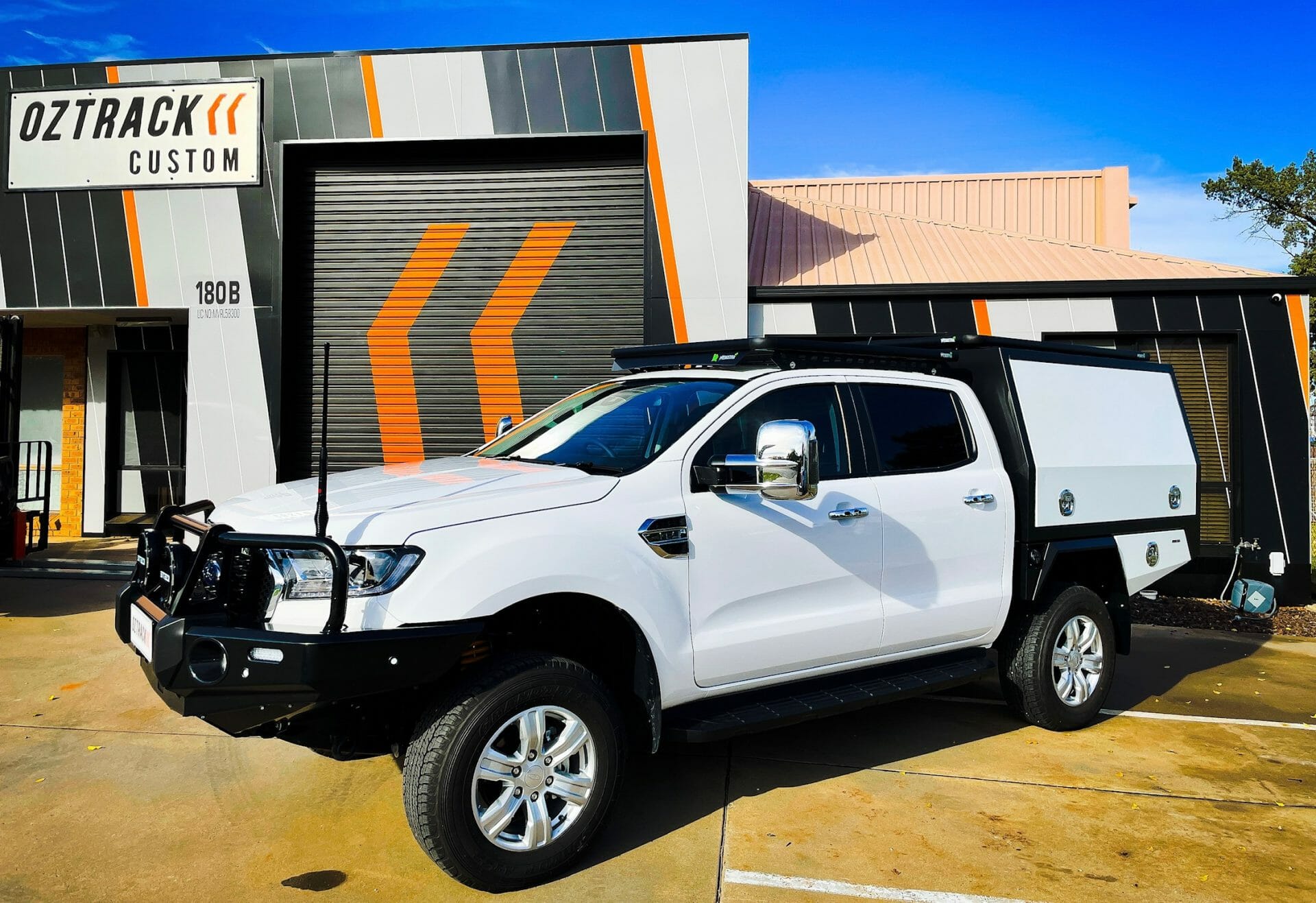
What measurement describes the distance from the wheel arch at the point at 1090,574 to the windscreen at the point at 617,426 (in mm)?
2211

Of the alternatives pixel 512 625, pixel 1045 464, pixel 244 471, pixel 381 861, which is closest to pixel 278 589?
pixel 512 625

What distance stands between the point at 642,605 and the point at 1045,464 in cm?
271

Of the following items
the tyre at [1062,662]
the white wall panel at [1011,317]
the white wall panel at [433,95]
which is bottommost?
the tyre at [1062,662]

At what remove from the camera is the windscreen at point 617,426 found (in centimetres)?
414

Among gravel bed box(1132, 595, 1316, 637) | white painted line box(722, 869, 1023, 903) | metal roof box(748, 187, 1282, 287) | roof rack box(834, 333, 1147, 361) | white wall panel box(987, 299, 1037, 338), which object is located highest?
metal roof box(748, 187, 1282, 287)

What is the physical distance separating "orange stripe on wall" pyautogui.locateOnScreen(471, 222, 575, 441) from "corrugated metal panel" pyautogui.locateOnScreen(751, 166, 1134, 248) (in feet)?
32.2

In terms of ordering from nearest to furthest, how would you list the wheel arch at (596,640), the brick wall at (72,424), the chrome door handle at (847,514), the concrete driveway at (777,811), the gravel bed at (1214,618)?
the concrete driveway at (777,811)
the wheel arch at (596,640)
the chrome door handle at (847,514)
the gravel bed at (1214,618)
the brick wall at (72,424)

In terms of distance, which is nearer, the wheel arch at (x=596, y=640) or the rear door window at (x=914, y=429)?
the wheel arch at (x=596, y=640)

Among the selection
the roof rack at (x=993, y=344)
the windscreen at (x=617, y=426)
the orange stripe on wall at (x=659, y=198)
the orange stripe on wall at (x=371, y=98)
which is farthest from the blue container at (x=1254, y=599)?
the orange stripe on wall at (x=371, y=98)

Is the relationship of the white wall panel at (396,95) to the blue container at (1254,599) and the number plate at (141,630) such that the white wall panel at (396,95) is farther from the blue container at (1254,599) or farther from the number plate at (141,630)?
the blue container at (1254,599)

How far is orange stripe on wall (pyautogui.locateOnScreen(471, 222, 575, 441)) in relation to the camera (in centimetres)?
1055

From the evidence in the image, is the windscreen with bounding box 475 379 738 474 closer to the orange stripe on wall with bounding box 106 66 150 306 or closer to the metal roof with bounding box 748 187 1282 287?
the metal roof with bounding box 748 187 1282 287

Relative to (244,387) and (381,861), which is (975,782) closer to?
(381,861)

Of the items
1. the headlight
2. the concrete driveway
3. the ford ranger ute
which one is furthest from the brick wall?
the headlight
